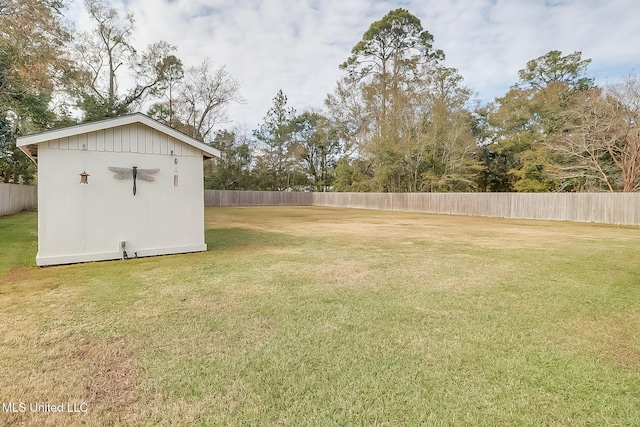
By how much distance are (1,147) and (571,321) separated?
12.8 m

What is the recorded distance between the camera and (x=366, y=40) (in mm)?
23812

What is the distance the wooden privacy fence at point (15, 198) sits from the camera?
13.1 m

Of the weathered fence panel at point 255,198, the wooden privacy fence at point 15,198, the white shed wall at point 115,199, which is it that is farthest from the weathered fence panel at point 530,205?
the wooden privacy fence at point 15,198

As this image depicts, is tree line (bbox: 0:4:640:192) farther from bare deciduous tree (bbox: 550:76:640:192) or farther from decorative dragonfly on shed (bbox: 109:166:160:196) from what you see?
decorative dragonfly on shed (bbox: 109:166:160:196)

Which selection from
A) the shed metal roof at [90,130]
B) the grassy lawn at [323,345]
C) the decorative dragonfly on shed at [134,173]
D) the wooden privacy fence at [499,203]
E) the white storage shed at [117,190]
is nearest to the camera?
the grassy lawn at [323,345]

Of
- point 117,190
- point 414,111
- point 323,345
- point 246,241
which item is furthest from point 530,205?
point 117,190

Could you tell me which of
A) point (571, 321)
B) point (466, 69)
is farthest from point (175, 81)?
point (571, 321)

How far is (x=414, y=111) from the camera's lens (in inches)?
850

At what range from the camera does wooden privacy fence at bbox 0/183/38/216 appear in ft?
42.9

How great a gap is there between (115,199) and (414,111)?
66.5ft

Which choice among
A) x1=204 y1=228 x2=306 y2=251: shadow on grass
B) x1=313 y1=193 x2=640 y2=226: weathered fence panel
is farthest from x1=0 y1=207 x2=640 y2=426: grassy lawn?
x1=313 y1=193 x2=640 y2=226: weathered fence panel

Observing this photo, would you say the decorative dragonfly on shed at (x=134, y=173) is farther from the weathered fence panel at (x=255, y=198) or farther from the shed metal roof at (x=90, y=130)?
the weathered fence panel at (x=255, y=198)

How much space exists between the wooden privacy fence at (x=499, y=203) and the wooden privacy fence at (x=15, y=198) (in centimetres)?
1098

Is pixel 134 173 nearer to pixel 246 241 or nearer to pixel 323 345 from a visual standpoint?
pixel 246 241
